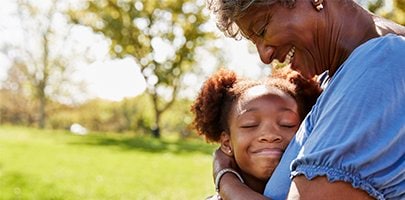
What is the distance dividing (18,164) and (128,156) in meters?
3.65

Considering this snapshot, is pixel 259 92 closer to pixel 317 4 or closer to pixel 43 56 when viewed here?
pixel 317 4

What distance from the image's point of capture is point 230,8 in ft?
6.68

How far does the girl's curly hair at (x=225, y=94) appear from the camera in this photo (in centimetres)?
243

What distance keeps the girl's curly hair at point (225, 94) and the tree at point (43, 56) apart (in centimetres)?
2927

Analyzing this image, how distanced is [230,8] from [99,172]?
10.8 metres

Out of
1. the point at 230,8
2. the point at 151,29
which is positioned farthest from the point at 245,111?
the point at 151,29

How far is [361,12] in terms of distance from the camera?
6.63 ft

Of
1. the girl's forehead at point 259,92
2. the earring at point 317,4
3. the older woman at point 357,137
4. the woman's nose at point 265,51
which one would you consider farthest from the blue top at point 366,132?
the girl's forehead at point 259,92

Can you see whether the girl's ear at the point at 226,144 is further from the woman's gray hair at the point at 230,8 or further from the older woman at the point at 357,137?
the older woman at the point at 357,137

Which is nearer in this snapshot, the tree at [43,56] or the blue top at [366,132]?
the blue top at [366,132]

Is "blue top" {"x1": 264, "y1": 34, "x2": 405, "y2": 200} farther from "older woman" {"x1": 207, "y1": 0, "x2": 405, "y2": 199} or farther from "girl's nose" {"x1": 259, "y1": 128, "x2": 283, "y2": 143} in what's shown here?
"girl's nose" {"x1": 259, "y1": 128, "x2": 283, "y2": 143}

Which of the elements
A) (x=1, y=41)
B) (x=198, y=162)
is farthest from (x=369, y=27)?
(x=1, y=41)

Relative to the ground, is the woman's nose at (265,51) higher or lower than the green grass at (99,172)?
higher

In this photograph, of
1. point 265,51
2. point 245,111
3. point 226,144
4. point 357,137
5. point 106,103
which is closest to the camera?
point 357,137
